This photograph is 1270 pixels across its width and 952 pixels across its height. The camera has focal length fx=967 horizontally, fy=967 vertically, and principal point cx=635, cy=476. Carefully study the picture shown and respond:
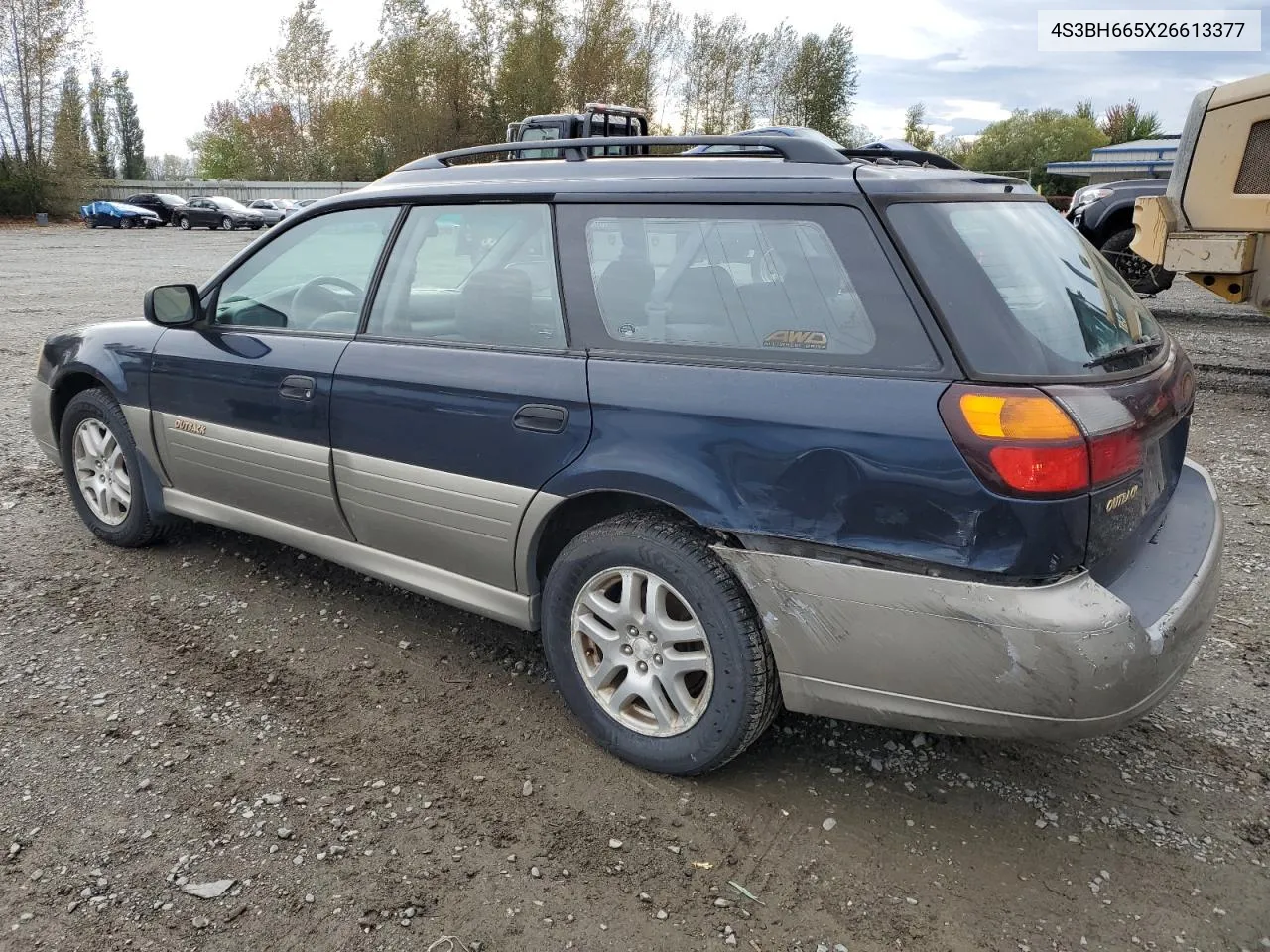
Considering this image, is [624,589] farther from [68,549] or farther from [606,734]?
[68,549]

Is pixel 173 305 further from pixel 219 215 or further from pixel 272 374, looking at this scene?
pixel 219 215

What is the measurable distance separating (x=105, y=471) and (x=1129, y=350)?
166 inches

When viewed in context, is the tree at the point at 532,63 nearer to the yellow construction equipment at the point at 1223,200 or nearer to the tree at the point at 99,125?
the tree at the point at 99,125

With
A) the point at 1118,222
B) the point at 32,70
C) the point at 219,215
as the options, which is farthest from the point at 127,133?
the point at 1118,222

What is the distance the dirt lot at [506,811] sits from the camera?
2285mm

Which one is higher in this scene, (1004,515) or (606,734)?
(1004,515)

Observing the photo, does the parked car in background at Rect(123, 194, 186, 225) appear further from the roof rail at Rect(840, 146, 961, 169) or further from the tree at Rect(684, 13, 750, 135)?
the roof rail at Rect(840, 146, 961, 169)

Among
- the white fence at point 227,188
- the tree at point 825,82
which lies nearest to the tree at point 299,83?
the white fence at point 227,188

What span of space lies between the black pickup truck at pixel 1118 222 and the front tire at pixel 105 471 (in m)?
10.4

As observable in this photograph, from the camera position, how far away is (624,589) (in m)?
2.74

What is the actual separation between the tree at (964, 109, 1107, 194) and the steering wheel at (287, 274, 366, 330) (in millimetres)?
45553

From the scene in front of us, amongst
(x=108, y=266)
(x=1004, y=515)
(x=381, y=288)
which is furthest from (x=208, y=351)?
(x=108, y=266)

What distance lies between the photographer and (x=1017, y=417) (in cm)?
219

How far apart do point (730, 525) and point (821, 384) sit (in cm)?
43
